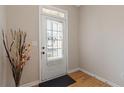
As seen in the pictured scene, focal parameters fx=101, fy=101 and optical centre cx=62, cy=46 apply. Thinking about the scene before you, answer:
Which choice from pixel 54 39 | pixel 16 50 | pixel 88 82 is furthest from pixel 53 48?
pixel 88 82

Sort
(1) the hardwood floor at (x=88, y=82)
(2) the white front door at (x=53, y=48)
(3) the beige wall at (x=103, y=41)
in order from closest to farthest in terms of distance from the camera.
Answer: (3) the beige wall at (x=103, y=41)
(1) the hardwood floor at (x=88, y=82)
(2) the white front door at (x=53, y=48)

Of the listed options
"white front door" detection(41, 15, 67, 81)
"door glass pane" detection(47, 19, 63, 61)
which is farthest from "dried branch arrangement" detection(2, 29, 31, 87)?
"door glass pane" detection(47, 19, 63, 61)

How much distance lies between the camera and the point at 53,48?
3162mm

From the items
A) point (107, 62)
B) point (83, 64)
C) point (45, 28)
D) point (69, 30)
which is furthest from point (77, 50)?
point (45, 28)

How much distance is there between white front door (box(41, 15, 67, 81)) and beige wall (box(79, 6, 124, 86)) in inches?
30.9

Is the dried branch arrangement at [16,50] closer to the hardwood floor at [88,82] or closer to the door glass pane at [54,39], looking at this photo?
the door glass pane at [54,39]

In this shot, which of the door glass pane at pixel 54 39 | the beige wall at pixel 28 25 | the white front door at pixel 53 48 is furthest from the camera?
the door glass pane at pixel 54 39

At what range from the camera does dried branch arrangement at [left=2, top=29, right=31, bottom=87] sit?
2061 mm

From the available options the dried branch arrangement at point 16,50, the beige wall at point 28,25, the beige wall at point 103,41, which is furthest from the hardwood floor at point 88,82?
the dried branch arrangement at point 16,50

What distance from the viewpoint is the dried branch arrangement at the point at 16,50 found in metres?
2.06

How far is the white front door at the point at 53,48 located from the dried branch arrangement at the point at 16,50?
0.63m

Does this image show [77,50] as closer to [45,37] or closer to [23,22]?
[45,37]

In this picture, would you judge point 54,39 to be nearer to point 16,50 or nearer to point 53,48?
point 53,48
